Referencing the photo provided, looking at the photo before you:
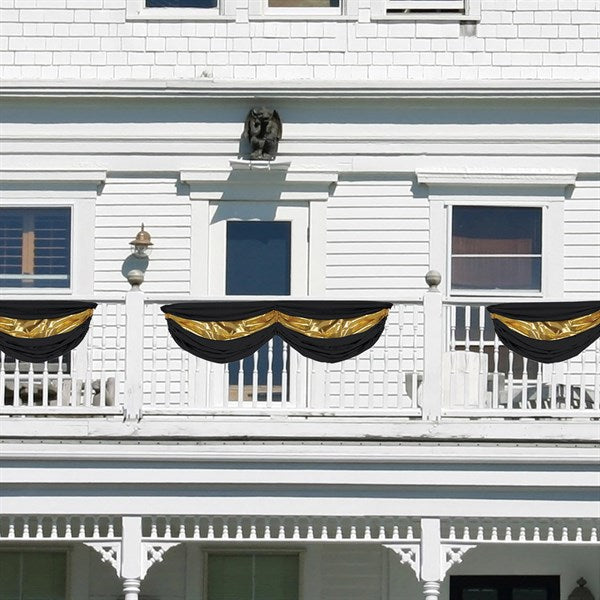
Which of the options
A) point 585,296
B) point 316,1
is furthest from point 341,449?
point 316,1

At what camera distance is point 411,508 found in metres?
16.0

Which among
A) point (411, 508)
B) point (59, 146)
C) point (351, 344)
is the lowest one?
point (411, 508)

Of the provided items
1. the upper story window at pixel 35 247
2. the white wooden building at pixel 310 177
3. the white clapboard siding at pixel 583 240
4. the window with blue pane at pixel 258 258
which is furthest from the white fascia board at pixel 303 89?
the window with blue pane at pixel 258 258

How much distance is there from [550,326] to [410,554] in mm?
2336

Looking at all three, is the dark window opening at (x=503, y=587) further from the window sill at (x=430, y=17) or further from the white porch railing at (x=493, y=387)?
the window sill at (x=430, y=17)

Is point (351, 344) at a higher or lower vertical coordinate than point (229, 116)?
lower

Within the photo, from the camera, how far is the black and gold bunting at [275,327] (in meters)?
15.9

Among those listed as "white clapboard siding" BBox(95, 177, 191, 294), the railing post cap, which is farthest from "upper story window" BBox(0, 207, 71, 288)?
the railing post cap

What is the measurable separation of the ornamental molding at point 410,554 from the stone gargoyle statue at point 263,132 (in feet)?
15.5

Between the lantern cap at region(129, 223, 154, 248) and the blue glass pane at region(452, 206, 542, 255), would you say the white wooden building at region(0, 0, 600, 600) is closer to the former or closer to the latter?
the blue glass pane at region(452, 206, 542, 255)

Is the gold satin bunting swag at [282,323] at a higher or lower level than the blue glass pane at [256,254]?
lower

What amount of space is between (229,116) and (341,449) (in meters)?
4.64

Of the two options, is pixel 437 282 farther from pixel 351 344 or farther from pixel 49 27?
pixel 49 27

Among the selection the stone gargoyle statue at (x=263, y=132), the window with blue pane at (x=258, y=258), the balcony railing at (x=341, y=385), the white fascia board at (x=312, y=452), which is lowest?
the white fascia board at (x=312, y=452)
